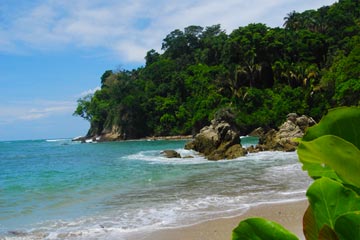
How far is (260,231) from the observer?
581 millimetres

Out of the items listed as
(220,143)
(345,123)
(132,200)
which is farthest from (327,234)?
(220,143)

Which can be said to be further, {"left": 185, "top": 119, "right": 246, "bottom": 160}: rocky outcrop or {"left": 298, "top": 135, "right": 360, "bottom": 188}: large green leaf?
{"left": 185, "top": 119, "right": 246, "bottom": 160}: rocky outcrop

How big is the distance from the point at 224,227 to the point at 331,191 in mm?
6636

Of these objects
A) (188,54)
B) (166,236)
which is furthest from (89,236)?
(188,54)

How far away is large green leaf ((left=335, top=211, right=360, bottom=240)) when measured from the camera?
1.65 feet

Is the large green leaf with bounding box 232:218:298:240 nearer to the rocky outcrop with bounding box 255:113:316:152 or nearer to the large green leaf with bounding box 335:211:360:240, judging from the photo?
the large green leaf with bounding box 335:211:360:240

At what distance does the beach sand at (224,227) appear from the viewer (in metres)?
6.53

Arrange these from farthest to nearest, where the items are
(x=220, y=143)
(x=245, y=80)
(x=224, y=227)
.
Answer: (x=245, y=80) < (x=220, y=143) < (x=224, y=227)

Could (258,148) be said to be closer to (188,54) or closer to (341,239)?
(341,239)

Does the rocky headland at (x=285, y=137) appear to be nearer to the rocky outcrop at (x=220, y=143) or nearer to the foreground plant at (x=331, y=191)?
the rocky outcrop at (x=220, y=143)

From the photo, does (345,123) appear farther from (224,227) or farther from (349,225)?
(224,227)

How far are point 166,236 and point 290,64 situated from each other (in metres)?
48.1

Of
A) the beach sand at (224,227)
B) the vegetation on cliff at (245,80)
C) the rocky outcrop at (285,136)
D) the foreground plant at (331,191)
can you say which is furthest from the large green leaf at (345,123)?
the vegetation on cliff at (245,80)

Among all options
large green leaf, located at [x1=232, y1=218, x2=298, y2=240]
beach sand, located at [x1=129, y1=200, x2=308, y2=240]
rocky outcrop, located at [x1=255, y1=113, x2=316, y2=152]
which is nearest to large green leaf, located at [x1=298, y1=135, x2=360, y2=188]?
large green leaf, located at [x1=232, y1=218, x2=298, y2=240]
